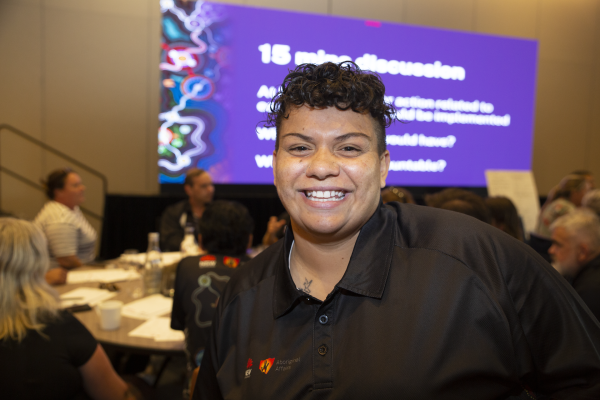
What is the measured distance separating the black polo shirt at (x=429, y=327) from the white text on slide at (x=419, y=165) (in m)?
4.64

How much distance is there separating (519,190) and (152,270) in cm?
476

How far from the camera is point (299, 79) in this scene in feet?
3.35

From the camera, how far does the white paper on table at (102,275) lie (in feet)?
9.22

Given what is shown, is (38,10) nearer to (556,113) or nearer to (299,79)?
(299,79)

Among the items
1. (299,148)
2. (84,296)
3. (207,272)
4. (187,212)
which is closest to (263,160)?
(187,212)

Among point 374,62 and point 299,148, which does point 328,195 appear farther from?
point 374,62

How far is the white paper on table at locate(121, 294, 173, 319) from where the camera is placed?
7.29 ft

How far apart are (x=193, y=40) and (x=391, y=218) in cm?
428

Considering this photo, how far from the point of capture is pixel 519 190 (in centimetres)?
555

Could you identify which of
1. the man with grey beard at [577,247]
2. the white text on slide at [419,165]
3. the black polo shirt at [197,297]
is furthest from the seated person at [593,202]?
the black polo shirt at [197,297]

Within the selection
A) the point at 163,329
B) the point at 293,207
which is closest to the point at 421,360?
the point at 293,207

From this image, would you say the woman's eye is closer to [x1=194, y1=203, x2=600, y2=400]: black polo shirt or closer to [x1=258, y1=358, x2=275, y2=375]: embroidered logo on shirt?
[x1=194, y1=203, x2=600, y2=400]: black polo shirt

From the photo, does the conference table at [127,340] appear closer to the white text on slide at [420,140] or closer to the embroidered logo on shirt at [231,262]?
the embroidered logo on shirt at [231,262]

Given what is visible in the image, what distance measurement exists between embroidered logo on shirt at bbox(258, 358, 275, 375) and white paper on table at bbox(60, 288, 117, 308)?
172 centimetres
